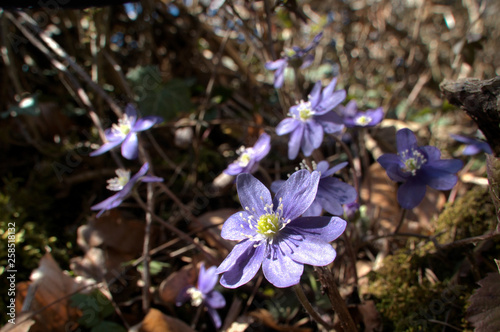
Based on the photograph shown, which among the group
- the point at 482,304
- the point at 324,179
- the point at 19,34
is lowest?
the point at 482,304

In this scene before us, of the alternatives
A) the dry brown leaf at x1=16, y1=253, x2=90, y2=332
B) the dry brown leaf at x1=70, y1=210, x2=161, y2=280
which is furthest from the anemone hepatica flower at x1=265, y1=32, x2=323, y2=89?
the dry brown leaf at x1=16, y1=253, x2=90, y2=332

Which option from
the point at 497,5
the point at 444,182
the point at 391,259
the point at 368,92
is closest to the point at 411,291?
the point at 391,259

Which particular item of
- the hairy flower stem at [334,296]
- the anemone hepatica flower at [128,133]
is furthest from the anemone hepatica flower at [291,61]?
the hairy flower stem at [334,296]

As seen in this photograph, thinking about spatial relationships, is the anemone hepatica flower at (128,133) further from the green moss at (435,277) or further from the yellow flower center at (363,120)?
the green moss at (435,277)

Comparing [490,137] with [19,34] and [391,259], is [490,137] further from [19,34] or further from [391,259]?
[19,34]

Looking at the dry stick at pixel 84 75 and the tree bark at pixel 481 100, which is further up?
the dry stick at pixel 84 75

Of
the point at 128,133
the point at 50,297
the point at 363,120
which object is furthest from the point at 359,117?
the point at 50,297

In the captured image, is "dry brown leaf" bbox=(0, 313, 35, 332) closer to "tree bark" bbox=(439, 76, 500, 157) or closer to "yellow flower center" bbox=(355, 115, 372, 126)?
"yellow flower center" bbox=(355, 115, 372, 126)
